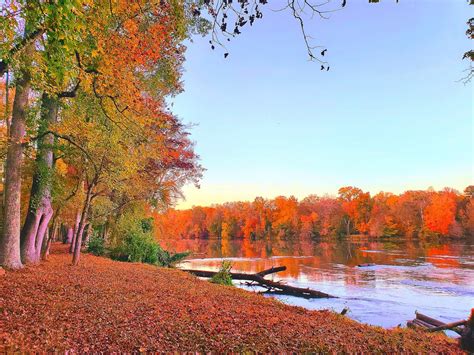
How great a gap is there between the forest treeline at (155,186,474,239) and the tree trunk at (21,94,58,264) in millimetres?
35450

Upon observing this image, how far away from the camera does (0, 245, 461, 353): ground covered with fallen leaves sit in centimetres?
513

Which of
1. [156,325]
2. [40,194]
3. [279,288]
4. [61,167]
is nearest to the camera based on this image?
[156,325]

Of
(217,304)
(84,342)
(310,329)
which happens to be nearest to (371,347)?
(310,329)

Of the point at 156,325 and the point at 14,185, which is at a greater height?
the point at 14,185

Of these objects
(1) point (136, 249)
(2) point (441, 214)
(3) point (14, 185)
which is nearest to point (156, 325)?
(3) point (14, 185)

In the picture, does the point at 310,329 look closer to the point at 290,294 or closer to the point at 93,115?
the point at 290,294

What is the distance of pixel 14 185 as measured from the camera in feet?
35.6

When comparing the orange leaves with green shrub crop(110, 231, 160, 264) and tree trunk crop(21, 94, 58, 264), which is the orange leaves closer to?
green shrub crop(110, 231, 160, 264)

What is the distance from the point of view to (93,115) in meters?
13.6

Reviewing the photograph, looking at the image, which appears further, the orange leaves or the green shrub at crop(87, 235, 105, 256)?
the orange leaves

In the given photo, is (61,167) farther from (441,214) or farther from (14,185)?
(441,214)

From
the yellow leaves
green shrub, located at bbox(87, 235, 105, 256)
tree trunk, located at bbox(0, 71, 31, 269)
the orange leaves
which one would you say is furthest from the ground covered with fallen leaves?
the orange leaves

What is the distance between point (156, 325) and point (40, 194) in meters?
9.20

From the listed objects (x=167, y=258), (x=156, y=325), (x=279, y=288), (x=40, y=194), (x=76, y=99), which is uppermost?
(x=76, y=99)
